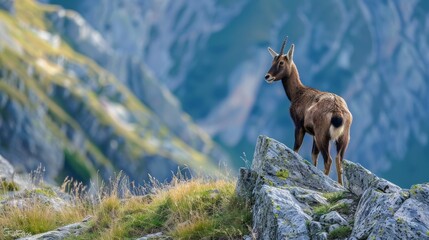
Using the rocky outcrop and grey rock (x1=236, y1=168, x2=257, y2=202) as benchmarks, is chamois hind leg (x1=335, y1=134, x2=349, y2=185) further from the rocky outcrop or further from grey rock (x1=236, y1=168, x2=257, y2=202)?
grey rock (x1=236, y1=168, x2=257, y2=202)

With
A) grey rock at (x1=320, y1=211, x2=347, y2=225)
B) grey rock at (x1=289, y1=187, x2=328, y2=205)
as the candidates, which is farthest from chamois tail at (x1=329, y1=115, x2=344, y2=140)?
grey rock at (x1=320, y1=211, x2=347, y2=225)

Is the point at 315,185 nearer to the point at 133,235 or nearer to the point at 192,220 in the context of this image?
the point at 192,220

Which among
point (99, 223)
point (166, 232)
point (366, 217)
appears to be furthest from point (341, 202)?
point (99, 223)

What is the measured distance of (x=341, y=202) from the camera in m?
13.7

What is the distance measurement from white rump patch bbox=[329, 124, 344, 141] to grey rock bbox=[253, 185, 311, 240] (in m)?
4.45

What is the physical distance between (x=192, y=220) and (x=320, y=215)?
2.79 m

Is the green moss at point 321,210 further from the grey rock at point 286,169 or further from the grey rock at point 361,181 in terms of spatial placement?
the grey rock at point 286,169

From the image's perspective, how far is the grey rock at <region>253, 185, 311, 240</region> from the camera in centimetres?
1234

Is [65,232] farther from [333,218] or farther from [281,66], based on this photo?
[281,66]

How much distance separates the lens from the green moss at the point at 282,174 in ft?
49.8

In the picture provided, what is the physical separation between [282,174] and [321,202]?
1565 millimetres

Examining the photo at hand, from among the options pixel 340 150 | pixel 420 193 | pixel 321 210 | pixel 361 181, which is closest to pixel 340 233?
pixel 321 210

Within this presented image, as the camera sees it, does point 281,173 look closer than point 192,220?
No

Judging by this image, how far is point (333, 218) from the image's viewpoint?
1265cm
